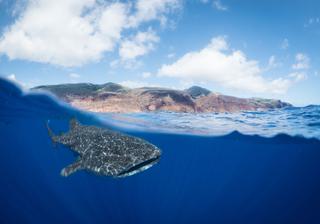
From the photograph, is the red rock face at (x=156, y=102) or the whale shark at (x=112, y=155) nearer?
the whale shark at (x=112, y=155)

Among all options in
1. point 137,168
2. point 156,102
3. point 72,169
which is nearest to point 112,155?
point 137,168

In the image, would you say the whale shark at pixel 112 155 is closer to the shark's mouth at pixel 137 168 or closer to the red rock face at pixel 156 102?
the shark's mouth at pixel 137 168

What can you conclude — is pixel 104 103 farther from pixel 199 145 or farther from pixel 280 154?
pixel 280 154

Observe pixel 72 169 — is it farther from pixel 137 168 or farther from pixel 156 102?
pixel 156 102

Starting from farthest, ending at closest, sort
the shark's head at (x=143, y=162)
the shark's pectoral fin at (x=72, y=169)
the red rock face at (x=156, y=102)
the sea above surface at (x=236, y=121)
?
the red rock face at (x=156, y=102), the sea above surface at (x=236, y=121), the shark's pectoral fin at (x=72, y=169), the shark's head at (x=143, y=162)

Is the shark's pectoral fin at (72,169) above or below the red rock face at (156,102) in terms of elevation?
below

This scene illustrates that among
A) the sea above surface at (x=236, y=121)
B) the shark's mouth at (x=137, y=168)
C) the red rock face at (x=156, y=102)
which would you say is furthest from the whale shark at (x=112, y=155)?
the sea above surface at (x=236, y=121)

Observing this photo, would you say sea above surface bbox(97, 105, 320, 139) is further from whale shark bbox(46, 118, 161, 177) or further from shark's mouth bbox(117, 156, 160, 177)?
shark's mouth bbox(117, 156, 160, 177)

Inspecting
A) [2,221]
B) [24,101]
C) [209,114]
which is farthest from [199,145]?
[2,221]
